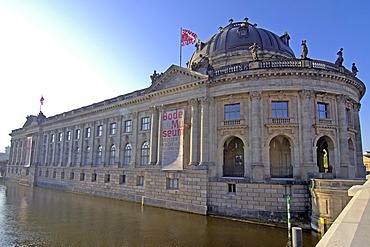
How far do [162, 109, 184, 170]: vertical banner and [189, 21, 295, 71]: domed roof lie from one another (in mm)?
9354

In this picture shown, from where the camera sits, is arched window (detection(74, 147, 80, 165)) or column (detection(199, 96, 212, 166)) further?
arched window (detection(74, 147, 80, 165))

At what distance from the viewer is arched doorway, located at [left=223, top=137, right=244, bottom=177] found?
28891 mm

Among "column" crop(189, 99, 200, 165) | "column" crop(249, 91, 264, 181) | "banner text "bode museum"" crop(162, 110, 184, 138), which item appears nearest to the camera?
"column" crop(249, 91, 264, 181)

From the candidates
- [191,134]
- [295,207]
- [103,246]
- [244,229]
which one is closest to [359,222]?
[103,246]

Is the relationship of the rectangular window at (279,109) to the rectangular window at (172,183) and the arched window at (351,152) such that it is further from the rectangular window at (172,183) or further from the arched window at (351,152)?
the rectangular window at (172,183)

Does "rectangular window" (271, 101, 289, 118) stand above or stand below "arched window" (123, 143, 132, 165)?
above

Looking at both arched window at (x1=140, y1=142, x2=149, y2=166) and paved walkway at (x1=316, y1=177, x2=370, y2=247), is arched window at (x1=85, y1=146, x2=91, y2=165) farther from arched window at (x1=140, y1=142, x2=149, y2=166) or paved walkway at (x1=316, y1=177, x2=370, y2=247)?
paved walkway at (x1=316, y1=177, x2=370, y2=247)

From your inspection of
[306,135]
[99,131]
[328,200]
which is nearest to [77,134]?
[99,131]

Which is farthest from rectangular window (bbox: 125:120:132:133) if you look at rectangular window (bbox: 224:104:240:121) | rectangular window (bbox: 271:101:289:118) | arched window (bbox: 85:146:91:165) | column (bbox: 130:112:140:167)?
rectangular window (bbox: 271:101:289:118)

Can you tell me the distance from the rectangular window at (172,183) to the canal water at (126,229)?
321cm

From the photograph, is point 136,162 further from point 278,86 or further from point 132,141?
point 278,86

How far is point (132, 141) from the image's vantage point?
36.7 m

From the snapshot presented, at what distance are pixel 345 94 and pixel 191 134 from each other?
15.7 meters

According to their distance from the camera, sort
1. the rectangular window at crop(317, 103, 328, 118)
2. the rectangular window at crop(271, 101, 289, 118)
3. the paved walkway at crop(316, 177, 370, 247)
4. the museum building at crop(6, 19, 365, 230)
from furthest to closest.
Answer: the rectangular window at crop(317, 103, 328, 118) → the rectangular window at crop(271, 101, 289, 118) → the museum building at crop(6, 19, 365, 230) → the paved walkway at crop(316, 177, 370, 247)
